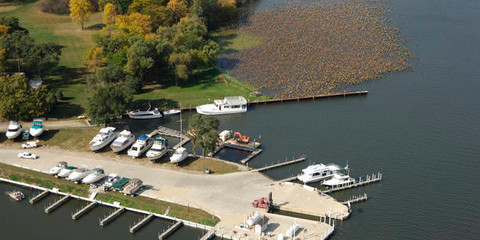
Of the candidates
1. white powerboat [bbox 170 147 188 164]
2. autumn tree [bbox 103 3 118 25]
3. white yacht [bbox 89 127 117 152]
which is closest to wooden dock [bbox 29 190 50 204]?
white yacht [bbox 89 127 117 152]

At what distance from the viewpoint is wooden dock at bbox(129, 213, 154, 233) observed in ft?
264

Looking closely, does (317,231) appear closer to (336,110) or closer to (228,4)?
(336,110)

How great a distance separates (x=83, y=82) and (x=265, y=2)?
84.5 metres

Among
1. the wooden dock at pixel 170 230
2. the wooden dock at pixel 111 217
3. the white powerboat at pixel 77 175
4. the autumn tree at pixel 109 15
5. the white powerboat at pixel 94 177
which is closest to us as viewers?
the wooden dock at pixel 170 230

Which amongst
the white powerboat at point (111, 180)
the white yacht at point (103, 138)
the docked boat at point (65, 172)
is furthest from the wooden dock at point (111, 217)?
the white yacht at point (103, 138)

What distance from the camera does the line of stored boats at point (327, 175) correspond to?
3590 inches

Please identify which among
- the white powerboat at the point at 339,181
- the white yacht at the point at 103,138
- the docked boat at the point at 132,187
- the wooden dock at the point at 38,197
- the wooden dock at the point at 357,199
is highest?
the white yacht at the point at 103,138

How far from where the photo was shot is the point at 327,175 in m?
92.9

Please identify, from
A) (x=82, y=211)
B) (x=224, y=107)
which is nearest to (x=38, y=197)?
(x=82, y=211)

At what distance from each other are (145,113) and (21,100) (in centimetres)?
2435

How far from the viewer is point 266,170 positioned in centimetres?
9556

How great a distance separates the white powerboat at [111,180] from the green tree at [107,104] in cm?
1767

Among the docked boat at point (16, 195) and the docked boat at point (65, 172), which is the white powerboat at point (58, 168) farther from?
the docked boat at point (16, 195)

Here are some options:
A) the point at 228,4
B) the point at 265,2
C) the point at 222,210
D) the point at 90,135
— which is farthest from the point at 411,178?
the point at 265,2
